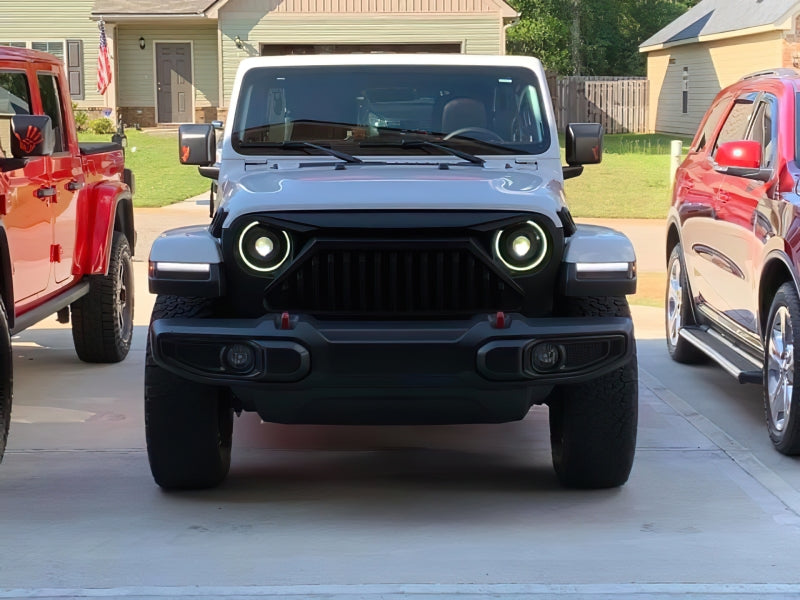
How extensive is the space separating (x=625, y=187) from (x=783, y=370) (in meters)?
17.5

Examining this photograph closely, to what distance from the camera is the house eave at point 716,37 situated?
34.7 m

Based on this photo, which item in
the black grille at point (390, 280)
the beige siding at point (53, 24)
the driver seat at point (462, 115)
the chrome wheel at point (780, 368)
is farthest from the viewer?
the beige siding at point (53, 24)

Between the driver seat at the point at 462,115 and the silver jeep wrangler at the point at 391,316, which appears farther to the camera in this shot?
the driver seat at the point at 462,115

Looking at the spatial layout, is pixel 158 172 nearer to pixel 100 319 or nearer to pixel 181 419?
pixel 100 319


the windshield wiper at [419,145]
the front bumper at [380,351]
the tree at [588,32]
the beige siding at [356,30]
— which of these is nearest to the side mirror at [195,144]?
the windshield wiper at [419,145]

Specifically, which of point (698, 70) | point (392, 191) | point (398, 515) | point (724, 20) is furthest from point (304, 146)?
point (698, 70)

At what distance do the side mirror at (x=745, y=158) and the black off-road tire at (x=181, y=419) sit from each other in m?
3.19

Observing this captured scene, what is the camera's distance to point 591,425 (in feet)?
19.5

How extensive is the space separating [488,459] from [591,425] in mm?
1144

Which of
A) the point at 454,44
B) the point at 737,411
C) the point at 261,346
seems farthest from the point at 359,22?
the point at 261,346

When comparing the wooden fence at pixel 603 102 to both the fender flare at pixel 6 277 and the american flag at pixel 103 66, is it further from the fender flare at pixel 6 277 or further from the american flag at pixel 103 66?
the fender flare at pixel 6 277

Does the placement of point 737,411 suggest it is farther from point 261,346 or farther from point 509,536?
point 261,346

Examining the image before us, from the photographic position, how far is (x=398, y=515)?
19.3ft

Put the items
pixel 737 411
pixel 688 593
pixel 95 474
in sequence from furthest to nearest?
pixel 737 411 < pixel 95 474 < pixel 688 593
